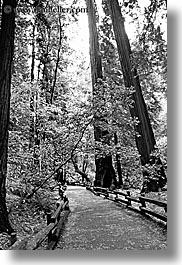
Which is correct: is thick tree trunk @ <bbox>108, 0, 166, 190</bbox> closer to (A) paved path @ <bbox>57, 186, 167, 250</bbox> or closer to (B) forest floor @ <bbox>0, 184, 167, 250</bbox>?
(B) forest floor @ <bbox>0, 184, 167, 250</bbox>

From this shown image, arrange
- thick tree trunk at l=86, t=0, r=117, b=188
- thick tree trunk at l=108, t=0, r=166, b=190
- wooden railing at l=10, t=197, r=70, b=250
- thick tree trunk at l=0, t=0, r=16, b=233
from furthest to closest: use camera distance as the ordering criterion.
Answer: thick tree trunk at l=86, t=0, r=117, b=188 → thick tree trunk at l=108, t=0, r=166, b=190 → thick tree trunk at l=0, t=0, r=16, b=233 → wooden railing at l=10, t=197, r=70, b=250

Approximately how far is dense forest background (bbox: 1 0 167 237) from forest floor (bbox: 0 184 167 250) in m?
0.07

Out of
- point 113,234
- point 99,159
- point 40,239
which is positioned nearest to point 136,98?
point 99,159

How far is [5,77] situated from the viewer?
9.93ft

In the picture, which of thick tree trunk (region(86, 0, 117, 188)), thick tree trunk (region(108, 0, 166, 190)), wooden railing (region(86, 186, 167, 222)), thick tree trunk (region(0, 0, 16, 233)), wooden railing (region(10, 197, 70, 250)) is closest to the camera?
wooden railing (region(10, 197, 70, 250))

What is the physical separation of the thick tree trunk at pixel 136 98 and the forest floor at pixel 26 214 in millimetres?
816

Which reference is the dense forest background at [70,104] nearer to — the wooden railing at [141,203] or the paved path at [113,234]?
the wooden railing at [141,203]

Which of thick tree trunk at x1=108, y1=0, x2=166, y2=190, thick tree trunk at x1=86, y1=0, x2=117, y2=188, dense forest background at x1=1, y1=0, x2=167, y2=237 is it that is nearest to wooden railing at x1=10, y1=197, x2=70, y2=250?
dense forest background at x1=1, y1=0, x2=167, y2=237

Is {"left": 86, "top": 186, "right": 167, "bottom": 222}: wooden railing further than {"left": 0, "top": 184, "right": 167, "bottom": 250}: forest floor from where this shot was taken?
Yes

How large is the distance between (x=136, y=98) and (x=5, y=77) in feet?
7.34

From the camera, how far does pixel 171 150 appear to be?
2.63 m

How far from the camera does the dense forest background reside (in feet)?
10.8

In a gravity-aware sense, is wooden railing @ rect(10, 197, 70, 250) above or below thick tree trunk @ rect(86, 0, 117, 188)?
below

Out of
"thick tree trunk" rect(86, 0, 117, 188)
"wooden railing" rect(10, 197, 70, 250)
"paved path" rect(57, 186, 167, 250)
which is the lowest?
"paved path" rect(57, 186, 167, 250)
